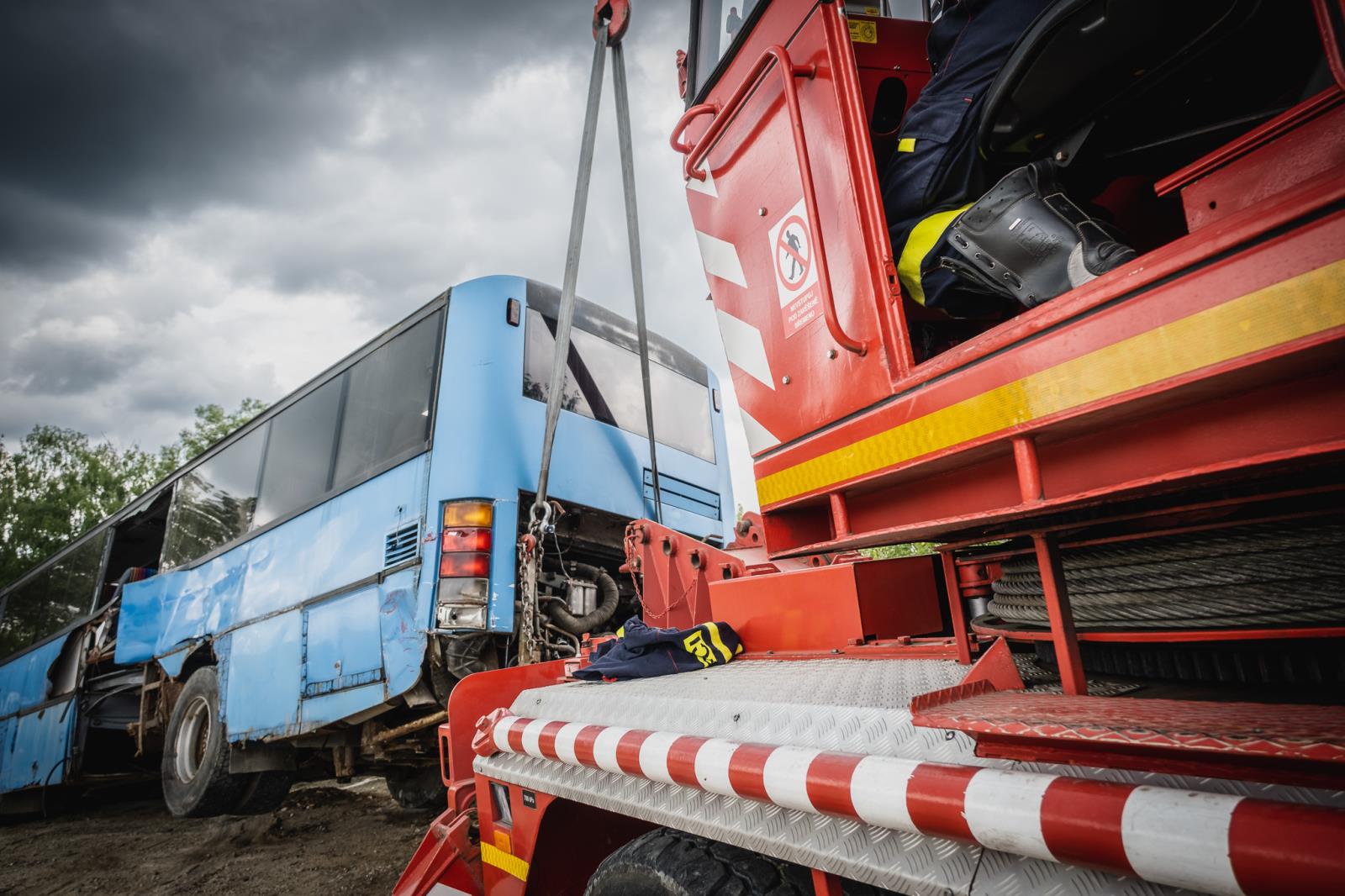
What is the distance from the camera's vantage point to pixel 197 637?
5816mm

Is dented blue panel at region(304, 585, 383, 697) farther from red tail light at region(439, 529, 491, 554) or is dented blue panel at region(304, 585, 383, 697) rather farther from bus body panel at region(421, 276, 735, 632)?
red tail light at region(439, 529, 491, 554)

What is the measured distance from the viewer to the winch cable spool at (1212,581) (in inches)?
41.3

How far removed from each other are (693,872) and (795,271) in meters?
1.50

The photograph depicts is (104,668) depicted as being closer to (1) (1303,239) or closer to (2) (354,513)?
(2) (354,513)

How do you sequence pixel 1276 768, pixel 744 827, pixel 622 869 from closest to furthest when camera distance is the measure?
pixel 1276 768 → pixel 744 827 → pixel 622 869

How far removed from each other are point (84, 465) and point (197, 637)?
1301 inches

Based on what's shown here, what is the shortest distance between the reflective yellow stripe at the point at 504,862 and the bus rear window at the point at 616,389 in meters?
2.66

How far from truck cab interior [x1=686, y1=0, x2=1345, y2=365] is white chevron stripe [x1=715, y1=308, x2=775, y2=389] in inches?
18.7

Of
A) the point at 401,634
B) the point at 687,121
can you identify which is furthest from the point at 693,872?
the point at 401,634

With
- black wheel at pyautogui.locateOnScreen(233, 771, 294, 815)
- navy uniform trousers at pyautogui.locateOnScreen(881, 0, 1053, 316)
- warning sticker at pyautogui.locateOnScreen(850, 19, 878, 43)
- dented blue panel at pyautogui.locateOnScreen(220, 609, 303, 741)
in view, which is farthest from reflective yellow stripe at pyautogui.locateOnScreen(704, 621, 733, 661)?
black wheel at pyautogui.locateOnScreen(233, 771, 294, 815)

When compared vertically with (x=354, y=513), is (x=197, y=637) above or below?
below

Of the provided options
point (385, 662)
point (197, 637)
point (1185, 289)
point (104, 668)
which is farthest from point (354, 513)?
point (104, 668)

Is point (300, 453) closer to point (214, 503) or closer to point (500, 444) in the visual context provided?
point (214, 503)

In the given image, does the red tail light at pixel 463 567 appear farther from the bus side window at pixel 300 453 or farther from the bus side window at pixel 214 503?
the bus side window at pixel 214 503
